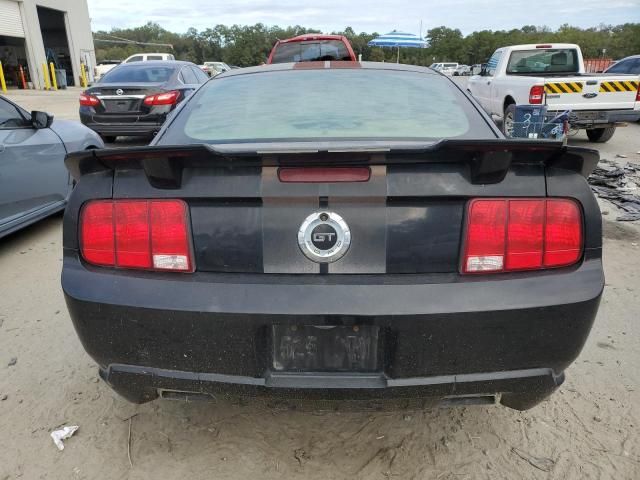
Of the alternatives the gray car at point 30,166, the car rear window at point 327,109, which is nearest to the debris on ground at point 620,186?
the car rear window at point 327,109

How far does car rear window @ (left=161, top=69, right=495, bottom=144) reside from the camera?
2.29 meters

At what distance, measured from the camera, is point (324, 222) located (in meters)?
1.69

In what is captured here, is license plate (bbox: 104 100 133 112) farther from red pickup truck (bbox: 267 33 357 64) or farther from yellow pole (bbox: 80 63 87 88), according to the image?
yellow pole (bbox: 80 63 87 88)

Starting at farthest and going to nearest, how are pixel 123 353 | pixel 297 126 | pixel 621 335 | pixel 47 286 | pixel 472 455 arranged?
1. pixel 47 286
2. pixel 621 335
3. pixel 297 126
4. pixel 472 455
5. pixel 123 353

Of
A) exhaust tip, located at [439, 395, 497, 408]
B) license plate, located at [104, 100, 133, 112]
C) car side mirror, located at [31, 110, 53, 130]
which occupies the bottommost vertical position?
exhaust tip, located at [439, 395, 497, 408]

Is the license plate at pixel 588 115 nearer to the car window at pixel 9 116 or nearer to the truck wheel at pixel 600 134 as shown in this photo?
the truck wheel at pixel 600 134

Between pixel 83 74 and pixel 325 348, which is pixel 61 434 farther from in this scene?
pixel 83 74

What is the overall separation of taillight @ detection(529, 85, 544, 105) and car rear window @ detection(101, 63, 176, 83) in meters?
6.68

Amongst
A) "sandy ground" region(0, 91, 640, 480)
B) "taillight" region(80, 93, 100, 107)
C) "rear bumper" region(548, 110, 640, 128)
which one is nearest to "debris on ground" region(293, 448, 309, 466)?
"sandy ground" region(0, 91, 640, 480)

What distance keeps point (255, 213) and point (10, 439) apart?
1.66 meters

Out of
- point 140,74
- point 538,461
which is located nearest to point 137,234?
point 538,461

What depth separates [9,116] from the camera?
465 centimetres

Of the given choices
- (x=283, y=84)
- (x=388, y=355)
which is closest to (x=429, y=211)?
(x=388, y=355)

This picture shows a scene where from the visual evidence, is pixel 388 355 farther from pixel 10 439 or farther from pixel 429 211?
pixel 10 439
